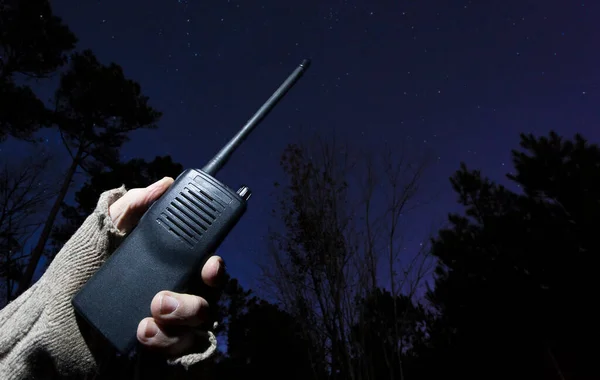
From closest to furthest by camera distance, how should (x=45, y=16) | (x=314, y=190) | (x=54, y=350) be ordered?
1. (x=54, y=350)
2. (x=314, y=190)
3. (x=45, y=16)

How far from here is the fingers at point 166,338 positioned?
2.22 ft

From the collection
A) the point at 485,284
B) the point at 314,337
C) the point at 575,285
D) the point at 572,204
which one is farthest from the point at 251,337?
the point at 572,204

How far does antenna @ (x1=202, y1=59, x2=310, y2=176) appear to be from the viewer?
3.32ft

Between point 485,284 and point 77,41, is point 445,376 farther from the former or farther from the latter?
point 77,41

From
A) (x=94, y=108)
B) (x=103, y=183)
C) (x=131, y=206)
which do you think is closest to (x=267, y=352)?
(x=103, y=183)

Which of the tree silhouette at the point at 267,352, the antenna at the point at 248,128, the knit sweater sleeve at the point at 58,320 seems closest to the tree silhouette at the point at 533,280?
the tree silhouette at the point at 267,352

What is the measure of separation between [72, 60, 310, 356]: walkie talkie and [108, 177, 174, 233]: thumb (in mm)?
169

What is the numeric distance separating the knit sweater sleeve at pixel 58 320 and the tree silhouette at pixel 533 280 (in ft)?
32.1

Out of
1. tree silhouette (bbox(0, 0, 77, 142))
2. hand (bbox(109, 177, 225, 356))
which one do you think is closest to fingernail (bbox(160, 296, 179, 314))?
hand (bbox(109, 177, 225, 356))

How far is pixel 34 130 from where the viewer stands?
9023 millimetres

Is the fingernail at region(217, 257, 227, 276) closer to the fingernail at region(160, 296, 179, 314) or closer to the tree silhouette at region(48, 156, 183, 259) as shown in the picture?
the fingernail at region(160, 296, 179, 314)

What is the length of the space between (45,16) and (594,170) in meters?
17.2

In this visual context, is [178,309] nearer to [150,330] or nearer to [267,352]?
[150,330]

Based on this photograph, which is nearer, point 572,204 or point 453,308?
point 572,204
